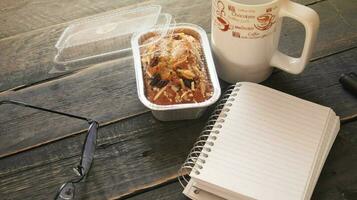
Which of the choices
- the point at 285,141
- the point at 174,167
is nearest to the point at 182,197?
the point at 174,167

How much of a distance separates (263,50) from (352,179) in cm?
22

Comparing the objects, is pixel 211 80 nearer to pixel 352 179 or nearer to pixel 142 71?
pixel 142 71

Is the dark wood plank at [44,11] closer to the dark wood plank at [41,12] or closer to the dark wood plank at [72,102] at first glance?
the dark wood plank at [41,12]

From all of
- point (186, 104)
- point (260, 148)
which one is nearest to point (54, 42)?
point (186, 104)

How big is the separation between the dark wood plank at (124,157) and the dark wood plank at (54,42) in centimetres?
10

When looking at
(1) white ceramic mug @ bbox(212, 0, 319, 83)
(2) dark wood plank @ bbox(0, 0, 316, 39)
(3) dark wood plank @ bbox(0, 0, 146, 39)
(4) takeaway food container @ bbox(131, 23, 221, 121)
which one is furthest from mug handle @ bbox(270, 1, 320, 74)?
(3) dark wood plank @ bbox(0, 0, 146, 39)

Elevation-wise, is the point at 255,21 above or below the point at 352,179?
above

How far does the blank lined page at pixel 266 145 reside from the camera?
1.86 feet

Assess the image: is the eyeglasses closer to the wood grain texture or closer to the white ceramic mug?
the wood grain texture

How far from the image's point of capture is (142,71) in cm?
69

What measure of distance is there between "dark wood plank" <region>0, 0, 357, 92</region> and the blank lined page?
0.50 ft

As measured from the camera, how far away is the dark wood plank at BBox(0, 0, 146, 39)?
847 millimetres

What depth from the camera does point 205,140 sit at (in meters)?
A: 0.63

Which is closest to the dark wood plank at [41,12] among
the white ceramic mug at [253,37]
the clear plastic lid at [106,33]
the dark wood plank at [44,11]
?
the dark wood plank at [44,11]
